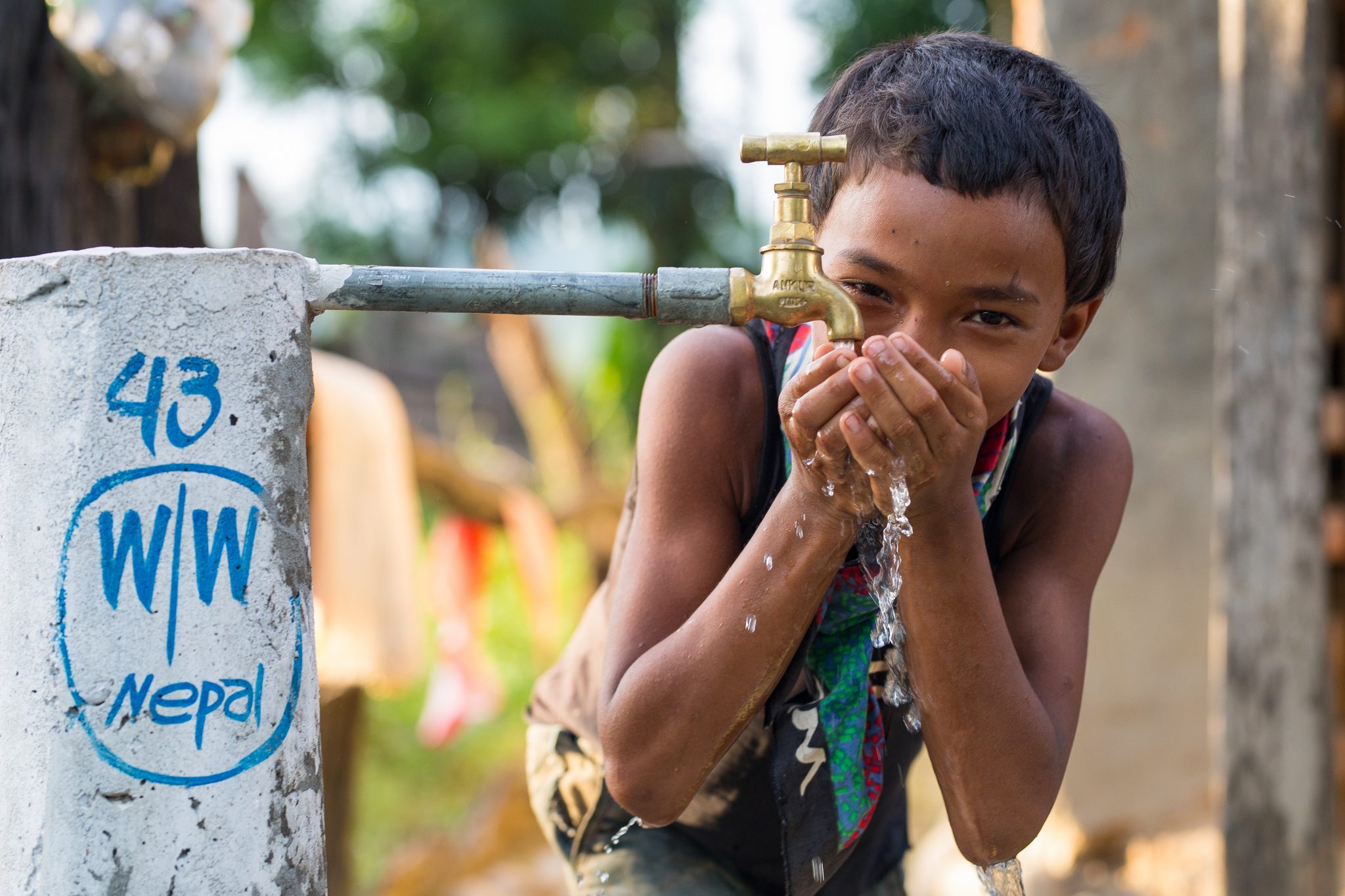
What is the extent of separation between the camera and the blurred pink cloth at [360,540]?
4.57 m

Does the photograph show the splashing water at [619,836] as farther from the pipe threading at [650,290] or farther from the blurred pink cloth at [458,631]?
the blurred pink cloth at [458,631]

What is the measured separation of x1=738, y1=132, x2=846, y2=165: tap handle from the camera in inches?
53.3

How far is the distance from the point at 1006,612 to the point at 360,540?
341 cm

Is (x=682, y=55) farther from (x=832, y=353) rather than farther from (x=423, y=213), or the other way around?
(x=832, y=353)

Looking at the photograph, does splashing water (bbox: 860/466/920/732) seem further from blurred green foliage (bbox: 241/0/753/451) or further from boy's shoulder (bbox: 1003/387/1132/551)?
blurred green foliage (bbox: 241/0/753/451)

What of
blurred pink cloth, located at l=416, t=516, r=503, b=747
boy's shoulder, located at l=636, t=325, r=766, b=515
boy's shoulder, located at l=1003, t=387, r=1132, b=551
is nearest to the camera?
boy's shoulder, located at l=636, t=325, r=766, b=515

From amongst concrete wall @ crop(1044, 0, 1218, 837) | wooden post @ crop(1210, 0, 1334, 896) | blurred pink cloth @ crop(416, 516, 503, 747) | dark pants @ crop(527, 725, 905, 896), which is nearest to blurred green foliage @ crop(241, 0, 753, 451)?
blurred pink cloth @ crop(416, 516, 503, 747)

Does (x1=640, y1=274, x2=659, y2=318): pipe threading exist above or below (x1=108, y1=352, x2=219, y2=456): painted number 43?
above

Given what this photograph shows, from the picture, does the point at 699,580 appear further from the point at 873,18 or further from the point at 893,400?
the point at 873,18

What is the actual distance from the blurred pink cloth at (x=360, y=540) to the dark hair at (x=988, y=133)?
3.22m

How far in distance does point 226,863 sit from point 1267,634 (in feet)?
9.06

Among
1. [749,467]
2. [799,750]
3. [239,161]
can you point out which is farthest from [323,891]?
[239,161]

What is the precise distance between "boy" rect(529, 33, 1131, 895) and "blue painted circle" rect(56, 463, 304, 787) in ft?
1.22

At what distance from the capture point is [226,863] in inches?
51.2
